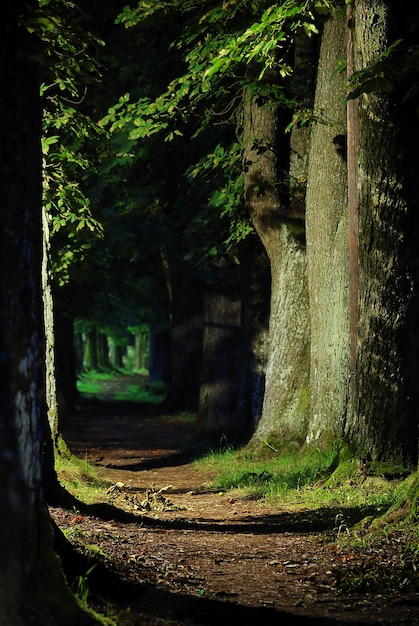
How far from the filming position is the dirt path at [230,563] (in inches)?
215

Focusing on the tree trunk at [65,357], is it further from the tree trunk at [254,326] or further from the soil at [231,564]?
the soil at [231,564]

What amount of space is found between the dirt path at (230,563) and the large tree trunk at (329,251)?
192cm

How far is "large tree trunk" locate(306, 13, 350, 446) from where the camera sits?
12.7 m

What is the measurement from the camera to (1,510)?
3350 millimetres

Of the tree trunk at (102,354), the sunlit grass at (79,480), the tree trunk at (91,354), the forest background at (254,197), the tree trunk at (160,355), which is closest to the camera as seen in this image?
the forest background at (254,197)

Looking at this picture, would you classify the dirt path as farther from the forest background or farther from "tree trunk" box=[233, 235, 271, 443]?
"tree trunk" box=[233, 235, 271, 443]

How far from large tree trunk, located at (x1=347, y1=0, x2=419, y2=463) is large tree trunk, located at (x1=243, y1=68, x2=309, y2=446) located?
3.73 meters

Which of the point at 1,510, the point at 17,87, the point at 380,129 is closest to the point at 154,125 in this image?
the point at 380,129

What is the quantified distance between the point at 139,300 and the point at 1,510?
33.2 metres

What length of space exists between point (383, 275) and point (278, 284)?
4.50 metres

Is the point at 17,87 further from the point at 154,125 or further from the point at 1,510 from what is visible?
the point at 154,125

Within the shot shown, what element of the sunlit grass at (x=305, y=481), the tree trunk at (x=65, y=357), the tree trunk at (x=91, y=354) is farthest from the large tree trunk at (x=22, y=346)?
the tree trunk at (x=91, y=354)

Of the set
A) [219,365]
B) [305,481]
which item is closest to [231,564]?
[305,481]

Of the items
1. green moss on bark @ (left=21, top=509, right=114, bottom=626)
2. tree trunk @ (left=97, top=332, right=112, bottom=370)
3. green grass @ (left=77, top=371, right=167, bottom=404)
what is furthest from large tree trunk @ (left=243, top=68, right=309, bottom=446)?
tree trunk @ (left=97, top=332, right=112, bottom=370)
